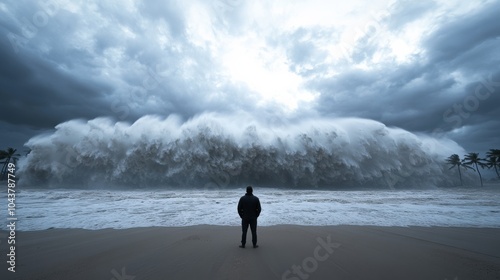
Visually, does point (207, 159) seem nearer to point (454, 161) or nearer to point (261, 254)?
point (261, 254)

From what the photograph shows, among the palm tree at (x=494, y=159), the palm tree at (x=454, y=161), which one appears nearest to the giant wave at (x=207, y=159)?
the palm tree at (x=454, y=161)

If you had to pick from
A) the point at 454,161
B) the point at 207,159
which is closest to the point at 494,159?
the point at 454,161

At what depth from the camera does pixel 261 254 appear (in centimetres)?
464

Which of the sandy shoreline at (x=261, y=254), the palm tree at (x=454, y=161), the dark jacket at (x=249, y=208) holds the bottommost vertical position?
the sandy shoreline at (x=261, y=254)

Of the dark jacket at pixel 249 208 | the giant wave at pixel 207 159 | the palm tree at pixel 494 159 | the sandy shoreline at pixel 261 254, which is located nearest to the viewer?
the sandy shoreline at pixel 261 254

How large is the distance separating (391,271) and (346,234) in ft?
8.72

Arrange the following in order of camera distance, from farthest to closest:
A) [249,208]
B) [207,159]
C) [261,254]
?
[207,159] < [249,208] < [261,254]

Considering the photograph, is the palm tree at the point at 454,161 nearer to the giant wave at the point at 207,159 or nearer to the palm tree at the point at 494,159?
the giant wave at the point at 207,159

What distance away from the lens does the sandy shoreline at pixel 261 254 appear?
370 cm

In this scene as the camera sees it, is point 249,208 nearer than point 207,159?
Yes

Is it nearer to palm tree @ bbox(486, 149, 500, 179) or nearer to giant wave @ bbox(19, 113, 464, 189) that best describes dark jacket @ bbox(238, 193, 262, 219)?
giant wave @ bbox(19, 113, 464, 189)

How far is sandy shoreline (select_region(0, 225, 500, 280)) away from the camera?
3695mm

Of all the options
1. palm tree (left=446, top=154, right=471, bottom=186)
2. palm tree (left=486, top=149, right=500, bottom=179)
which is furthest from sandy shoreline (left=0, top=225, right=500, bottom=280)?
palm tree (left=486, top=149, right=500, bottom=179)

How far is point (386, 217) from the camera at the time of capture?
9.06 metres
